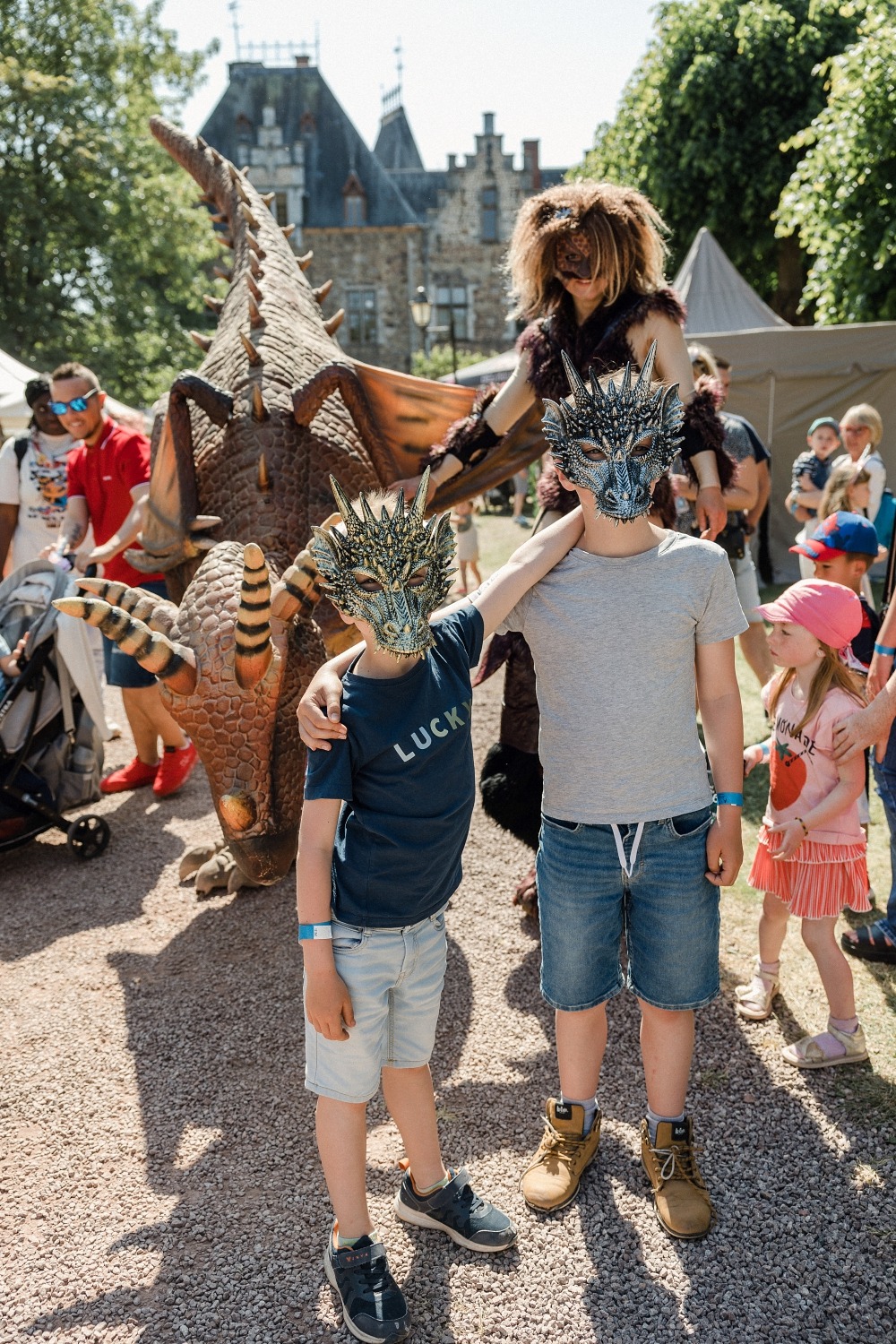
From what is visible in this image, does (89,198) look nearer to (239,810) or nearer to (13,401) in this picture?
(13,401)

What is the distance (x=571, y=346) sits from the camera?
3.31 meters

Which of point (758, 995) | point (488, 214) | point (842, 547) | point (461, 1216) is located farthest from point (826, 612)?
point (488, 214)

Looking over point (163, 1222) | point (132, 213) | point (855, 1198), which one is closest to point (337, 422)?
point (163, 1222)

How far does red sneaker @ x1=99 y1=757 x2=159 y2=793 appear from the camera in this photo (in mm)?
5891

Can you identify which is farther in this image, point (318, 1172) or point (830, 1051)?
point (830, 1051)

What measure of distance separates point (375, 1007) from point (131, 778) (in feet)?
13.5

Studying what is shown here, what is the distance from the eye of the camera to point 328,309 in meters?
34.1

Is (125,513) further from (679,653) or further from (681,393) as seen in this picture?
(679,653)

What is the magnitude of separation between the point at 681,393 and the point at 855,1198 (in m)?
2.36

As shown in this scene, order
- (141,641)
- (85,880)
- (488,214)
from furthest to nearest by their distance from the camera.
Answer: (488,214) → (85,880) → (141,641)

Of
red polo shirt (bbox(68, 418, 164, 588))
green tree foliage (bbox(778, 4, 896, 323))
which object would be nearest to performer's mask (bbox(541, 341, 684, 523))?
red polo shirt (bbox(68, 418, 164, 588))

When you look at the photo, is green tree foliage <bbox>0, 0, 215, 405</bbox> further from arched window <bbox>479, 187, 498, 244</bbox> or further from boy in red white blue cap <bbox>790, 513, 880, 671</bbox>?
boy in red white blue cap <bbox>790, 513, 880, 671</bbox>

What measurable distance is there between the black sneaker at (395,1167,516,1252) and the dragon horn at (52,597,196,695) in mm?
1476

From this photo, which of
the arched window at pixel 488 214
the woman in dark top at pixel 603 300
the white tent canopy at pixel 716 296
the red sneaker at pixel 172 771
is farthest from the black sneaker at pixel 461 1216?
the arched window at pixel 488 214
